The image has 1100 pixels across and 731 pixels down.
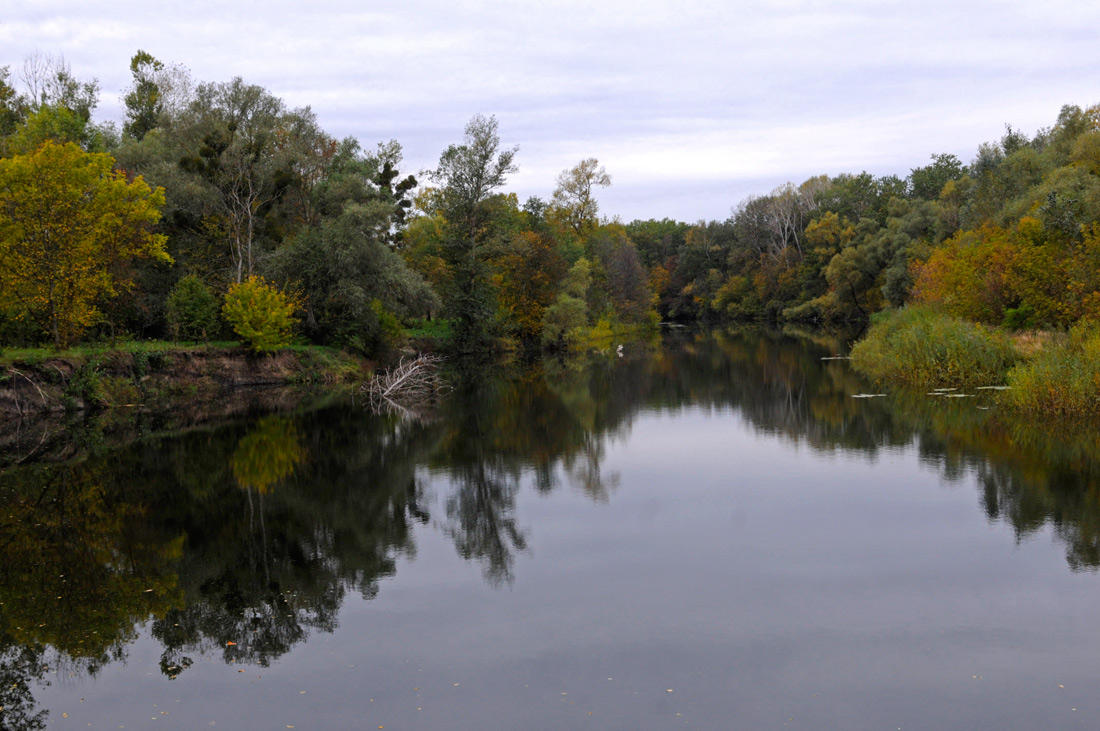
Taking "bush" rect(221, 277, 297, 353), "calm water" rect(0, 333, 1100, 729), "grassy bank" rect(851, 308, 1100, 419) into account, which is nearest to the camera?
"calm water" rect(0, 333, 1100, 729)

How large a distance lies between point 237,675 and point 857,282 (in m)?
70.0

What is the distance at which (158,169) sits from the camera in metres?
37.3

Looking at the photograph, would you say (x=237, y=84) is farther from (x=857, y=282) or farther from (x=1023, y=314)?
(x=857, y=282)

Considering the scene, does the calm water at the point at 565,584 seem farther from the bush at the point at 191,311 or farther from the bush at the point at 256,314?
the bush at the point at 191,311

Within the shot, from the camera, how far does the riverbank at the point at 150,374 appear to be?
2506 cm

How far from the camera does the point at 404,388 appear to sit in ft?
99.7

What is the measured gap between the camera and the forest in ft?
87.0

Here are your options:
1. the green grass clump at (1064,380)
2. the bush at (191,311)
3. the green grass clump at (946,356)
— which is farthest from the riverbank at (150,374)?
the green grass clump at (1064,380)

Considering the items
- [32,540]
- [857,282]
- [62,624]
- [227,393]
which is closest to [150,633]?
[62,624]

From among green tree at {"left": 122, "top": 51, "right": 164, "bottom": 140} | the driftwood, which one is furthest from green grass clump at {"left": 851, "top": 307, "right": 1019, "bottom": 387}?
green tree at {"left": 122, "top": 51, "right": 164, "bottom": 140}

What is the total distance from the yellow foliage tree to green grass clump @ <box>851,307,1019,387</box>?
28.2 meters

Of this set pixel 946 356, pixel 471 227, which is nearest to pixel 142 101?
pixel 471 227

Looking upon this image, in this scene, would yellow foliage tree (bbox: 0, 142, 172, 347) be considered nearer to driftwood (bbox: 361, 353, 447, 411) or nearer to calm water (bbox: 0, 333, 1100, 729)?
calm water (bbox: 0, 333, 1100, 729)

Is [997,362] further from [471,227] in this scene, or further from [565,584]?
[471,227]
